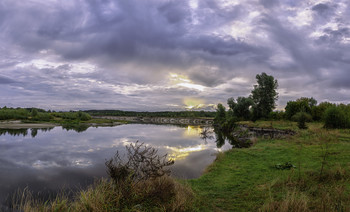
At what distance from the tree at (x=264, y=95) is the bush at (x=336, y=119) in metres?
31.5

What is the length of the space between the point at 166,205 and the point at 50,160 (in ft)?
54.8

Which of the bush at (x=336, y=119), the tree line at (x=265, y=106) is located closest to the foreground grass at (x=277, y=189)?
the bush at (x=336, y=119)

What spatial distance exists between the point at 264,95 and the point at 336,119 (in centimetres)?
3274

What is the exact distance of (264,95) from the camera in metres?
60.0

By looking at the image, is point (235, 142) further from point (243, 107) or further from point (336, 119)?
point (243, 107)

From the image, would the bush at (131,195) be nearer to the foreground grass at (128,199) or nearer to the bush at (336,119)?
the foreground grass at (128,199)

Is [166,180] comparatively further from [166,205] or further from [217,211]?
[217,211]

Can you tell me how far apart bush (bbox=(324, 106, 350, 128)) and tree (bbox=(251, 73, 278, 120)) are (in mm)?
31481

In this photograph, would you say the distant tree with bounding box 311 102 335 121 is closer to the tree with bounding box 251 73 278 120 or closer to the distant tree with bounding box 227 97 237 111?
the tree with bounding box 251 73 278 120

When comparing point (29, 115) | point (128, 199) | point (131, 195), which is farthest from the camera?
point (29, 115)

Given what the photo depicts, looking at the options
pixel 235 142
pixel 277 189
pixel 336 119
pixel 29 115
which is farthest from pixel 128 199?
pixel 29 115

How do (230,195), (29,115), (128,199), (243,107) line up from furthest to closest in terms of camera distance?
(29,115) → (243,107) → (230,195) → (128,199)

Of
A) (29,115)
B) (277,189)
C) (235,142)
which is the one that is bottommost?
(235,142)

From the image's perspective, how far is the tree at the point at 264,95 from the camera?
5922cm
